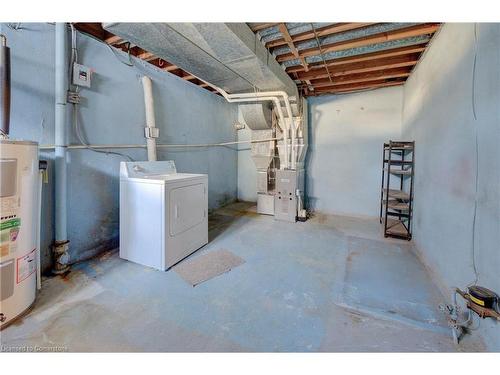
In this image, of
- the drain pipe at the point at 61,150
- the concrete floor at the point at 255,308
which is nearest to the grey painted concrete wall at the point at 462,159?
the concrete floor at the point at 255,308

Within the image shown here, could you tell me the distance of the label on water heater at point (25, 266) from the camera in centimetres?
153

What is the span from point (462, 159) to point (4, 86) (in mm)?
3477

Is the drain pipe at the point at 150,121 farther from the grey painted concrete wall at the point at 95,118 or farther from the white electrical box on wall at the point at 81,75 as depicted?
the white electrical box on wall at the point at 81,75

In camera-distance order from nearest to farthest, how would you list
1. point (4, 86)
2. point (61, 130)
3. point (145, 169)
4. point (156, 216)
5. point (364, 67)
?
point (4, 86)
point (61, 130)
point (156, 216)
point (145, 169)
point (364, 67)

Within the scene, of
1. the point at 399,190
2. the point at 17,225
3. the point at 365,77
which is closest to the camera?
the point at 17,225

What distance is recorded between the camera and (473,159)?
4.93ft

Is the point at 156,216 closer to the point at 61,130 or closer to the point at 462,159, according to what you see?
the point at 61,130

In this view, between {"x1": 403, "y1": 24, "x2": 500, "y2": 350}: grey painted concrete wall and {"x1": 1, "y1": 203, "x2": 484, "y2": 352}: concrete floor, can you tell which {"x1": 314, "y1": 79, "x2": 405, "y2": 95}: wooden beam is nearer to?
{"x1": 403, "y1": 24, "x2": 500, "y2": 350}: grey painted concrete wall

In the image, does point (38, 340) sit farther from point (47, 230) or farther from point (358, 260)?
point (358, 260)

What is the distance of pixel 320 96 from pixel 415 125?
2049 millimetres

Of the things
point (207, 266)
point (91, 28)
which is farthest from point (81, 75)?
point (207, 266)

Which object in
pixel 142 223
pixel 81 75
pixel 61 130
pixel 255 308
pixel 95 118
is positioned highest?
pixel 81 75

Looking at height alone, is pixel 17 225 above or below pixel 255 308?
above

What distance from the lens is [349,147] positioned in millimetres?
4414
